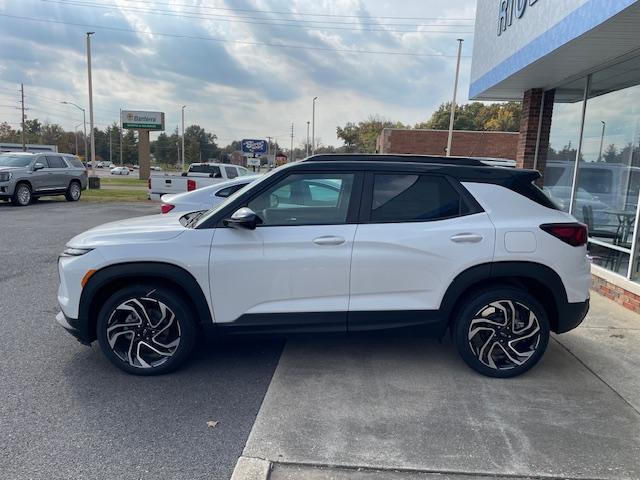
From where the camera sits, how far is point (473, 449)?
112 inches

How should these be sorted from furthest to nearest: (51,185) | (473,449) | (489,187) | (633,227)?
(51,185), (633,227), (489,187), (473,449)

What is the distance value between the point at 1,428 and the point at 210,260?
1706 mm

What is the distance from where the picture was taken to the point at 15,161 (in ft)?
51.5

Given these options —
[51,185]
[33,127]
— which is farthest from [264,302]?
[33,127]

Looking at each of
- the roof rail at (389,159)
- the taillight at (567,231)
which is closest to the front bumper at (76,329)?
the roof rail at (389,159)

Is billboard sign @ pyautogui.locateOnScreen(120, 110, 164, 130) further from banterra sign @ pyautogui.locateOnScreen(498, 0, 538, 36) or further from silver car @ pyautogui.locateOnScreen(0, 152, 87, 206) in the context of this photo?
banterra sign @ pyautogui.locateOnScreen(498, 0, 538, 36)

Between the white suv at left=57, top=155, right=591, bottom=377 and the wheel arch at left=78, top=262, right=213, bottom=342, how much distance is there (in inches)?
0.4

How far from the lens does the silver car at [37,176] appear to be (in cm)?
1511

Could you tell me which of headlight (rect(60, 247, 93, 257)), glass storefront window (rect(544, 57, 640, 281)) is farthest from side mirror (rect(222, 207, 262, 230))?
glass storefront window (rect(544, 57, 640, 281))

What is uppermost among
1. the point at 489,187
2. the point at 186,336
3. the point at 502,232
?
the point at 489,187

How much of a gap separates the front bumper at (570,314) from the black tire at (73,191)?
59.6 feet

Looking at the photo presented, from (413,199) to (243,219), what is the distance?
138 cm

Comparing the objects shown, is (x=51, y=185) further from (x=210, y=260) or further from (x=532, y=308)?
(x=532, y=308)

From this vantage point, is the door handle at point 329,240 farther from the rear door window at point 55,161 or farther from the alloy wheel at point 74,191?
the alloy wheel at point 74,191
